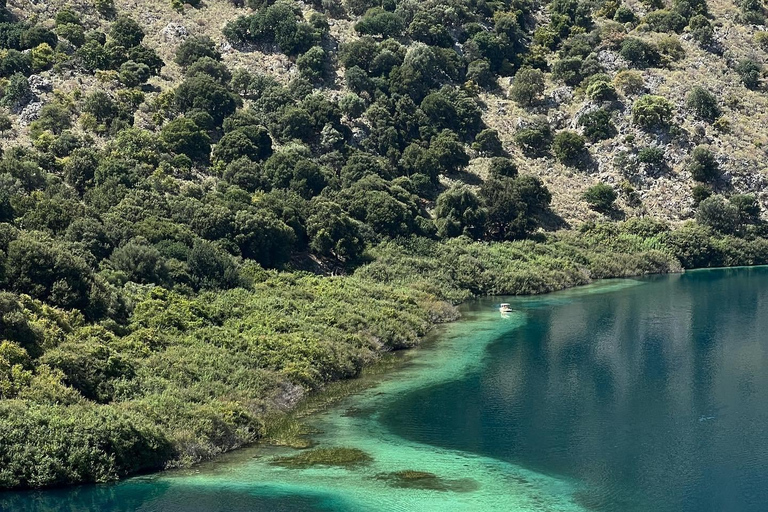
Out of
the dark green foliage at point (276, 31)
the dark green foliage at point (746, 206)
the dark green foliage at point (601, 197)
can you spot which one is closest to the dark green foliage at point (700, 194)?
the dark green foliage at point (746, 206)

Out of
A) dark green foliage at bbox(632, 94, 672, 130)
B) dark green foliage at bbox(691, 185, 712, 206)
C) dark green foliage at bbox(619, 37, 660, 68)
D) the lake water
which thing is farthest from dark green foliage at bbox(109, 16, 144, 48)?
dark green foliage at bbox(691, 185, 712, 206)

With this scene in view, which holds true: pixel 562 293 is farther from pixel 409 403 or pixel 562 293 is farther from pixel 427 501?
pixel 427 501

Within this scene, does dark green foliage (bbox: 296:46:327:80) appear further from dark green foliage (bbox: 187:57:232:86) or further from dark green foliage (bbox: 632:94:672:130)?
dark green foliage (bbox: 632:94:672:130)

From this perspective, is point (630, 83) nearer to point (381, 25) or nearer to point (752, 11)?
point (752, 11)

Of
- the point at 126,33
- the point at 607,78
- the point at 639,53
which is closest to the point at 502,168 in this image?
the point at 607,78

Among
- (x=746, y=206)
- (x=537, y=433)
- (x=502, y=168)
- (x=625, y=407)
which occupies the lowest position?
(x=537, y=433)

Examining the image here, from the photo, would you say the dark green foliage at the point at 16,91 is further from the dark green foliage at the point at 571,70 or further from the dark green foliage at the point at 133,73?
the dark green foliage at the point at 571,70

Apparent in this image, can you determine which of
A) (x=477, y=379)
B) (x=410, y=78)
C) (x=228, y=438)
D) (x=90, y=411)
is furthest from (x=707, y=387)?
(x=410, y=78)
